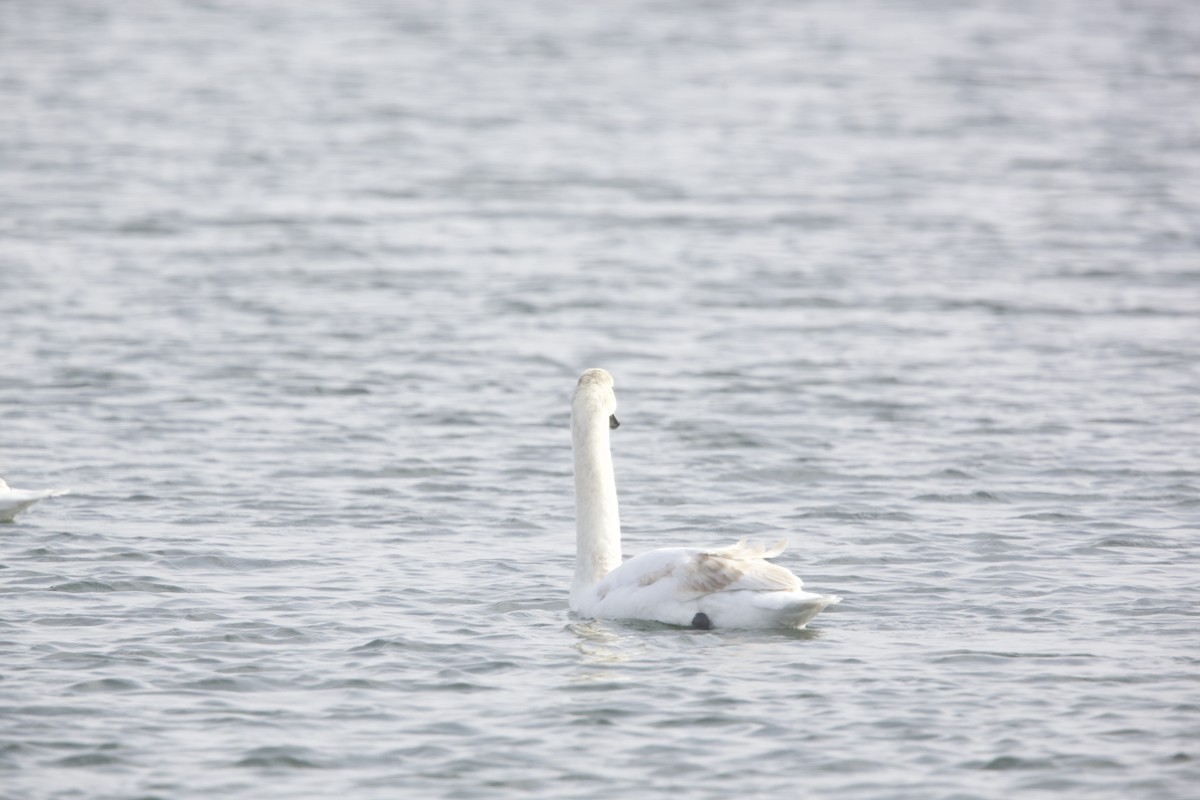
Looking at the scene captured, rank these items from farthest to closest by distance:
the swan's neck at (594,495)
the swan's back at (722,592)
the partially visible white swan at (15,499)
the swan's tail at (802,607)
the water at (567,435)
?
the partially visible white swan at (15,499)
the swan's neck at (594,495)
the swan's back at (722,592)
the swan's tail at (802,607)
the water at (567,435)

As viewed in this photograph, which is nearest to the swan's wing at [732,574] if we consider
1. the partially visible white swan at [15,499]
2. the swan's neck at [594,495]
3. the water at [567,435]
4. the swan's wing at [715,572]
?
the swan's wing at [715,572]

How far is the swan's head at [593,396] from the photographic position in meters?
11.6

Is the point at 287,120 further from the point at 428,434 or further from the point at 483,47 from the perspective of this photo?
the point at 428,434

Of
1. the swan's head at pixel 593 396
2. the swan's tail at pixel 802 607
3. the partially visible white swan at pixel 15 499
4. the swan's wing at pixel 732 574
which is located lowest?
the swan's tail at pixel 802 607

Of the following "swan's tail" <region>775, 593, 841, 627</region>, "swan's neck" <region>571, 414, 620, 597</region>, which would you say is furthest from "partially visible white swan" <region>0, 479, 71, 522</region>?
"swan's tail" <region>775, 593, 841, 627</region>

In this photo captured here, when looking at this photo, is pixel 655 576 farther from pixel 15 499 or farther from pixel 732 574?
pixel 15 499

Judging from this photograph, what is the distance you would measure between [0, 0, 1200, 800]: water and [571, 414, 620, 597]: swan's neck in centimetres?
52

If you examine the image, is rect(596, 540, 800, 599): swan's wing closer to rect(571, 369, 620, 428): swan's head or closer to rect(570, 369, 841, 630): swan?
rect(570, 369, 841, 630): swan

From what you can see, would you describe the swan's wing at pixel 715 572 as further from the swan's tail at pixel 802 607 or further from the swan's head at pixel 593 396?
the swan's head at pixel 593 396

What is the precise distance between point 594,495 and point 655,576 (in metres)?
0.94

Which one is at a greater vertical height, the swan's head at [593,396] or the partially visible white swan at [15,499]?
the swan's head at [593,396]

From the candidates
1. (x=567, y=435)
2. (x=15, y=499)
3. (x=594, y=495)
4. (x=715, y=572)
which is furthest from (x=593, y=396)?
(x=567, y=435)

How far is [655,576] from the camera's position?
10867mm

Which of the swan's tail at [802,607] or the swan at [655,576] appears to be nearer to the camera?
the swan's tail at [802,607]
